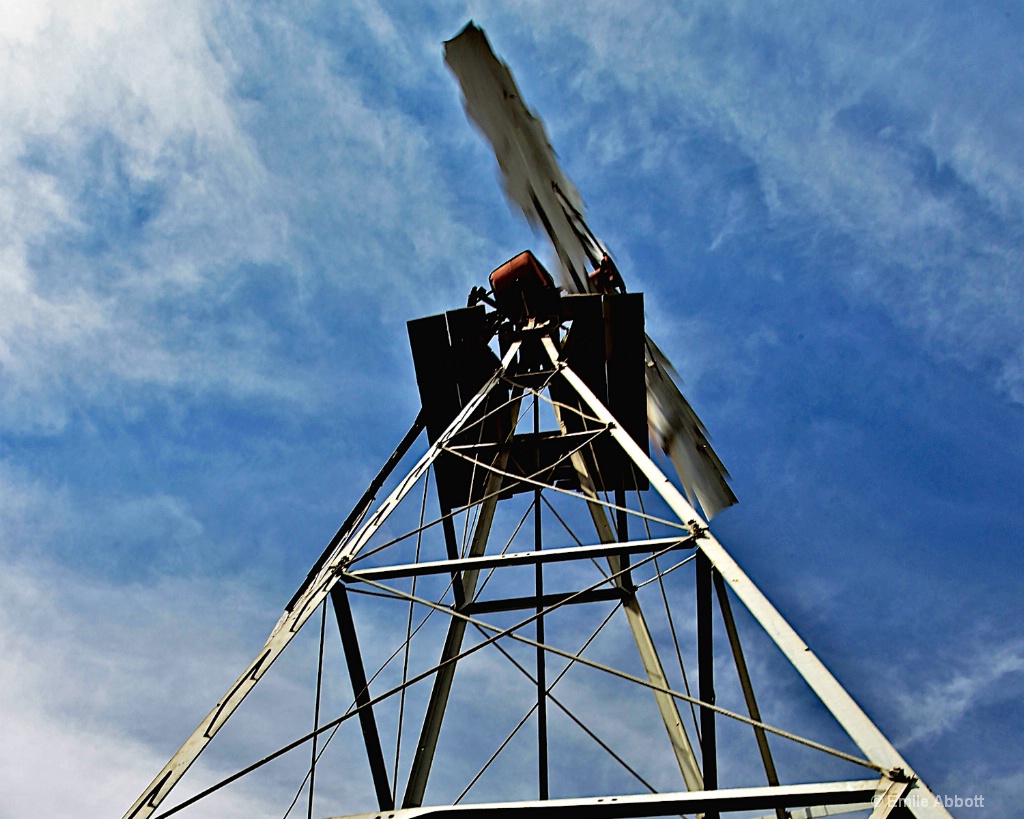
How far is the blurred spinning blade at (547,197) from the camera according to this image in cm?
868

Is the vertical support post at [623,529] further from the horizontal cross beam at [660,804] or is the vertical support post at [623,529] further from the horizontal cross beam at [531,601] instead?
the horizontal cross beam at [660,804]

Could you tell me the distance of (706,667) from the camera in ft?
19.5

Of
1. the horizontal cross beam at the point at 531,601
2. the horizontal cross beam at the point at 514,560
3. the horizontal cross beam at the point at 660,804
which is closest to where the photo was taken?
the horizontal cross beam at the point at 660,804

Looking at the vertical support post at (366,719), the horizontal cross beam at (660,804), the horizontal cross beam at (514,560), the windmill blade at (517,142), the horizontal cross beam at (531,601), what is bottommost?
the horizontal cross beam at (660,804)

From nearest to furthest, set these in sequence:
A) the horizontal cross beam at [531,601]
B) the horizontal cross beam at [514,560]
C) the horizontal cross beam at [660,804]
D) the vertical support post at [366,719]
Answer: the horizontal cross beam at [660,804] < the horizontal cross beam at [514,560] < the vertical support post at [366,719] < the horizontal cross beam at [531,601]

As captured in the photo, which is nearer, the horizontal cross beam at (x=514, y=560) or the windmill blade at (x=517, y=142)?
the horizontal cross beam at (x=514, y=560)

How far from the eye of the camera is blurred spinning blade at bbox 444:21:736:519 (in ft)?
28.5

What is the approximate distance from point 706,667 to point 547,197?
19.0ft

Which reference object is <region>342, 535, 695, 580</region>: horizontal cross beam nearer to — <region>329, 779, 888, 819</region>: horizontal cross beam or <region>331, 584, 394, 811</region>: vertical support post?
<region>331, 584, 394, 811</region>: vertical support post

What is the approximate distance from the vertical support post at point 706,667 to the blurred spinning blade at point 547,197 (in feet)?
10.4

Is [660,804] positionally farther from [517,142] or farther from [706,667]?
[517,142]

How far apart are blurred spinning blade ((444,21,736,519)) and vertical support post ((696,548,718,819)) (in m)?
3.18

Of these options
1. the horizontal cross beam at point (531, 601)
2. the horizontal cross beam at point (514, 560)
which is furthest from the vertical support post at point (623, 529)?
the horizontal cross beam at point (514, 560)

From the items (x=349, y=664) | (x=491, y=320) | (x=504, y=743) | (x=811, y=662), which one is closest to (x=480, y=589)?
(x=504, y=743)
